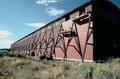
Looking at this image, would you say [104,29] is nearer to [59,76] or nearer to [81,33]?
[81,33]

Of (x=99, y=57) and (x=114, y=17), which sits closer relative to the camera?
(x=99, y=57)

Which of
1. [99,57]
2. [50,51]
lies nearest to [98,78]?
[99,57]

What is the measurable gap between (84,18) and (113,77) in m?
11.8

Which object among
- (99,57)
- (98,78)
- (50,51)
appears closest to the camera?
(98,78)

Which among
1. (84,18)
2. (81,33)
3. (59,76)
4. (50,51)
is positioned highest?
(84,18)

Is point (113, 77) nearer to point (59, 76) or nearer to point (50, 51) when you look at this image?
A: point (59, 76)

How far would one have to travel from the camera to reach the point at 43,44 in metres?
32.9

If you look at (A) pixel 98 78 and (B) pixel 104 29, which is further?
(B) pixel 104 29

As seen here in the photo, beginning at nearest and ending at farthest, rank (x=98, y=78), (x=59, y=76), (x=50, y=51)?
1. (x=98, y=78)
2. (x=59, y=76)
3. (x=50, y=51)

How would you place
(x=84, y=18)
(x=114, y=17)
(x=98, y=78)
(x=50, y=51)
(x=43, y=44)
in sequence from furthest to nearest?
1. (x=43, y=44)
2. (x=50, y=51)
3. (x=114, y=17)
4. (x=84, y=18)
5. (x=98, y=78)

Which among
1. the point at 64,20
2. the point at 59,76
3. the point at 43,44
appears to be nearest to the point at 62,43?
the point at 64,20

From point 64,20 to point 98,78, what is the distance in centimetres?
1717

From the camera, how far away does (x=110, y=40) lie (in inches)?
779

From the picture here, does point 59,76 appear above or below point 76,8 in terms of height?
below
